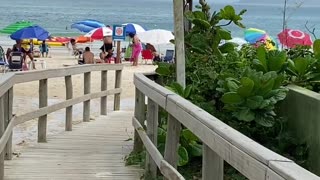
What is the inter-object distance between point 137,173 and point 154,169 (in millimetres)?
609

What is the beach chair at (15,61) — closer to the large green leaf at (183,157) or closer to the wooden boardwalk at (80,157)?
the wooden boardwalk at (80,157)

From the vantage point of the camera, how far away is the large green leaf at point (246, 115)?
516cm

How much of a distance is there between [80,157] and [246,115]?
2.64 metres

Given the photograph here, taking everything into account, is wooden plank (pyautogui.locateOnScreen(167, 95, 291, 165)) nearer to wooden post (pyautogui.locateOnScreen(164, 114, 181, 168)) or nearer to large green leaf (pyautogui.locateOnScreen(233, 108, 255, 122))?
wooden post (pyautogui.locateOnScreen(164, 114, 181, 168))

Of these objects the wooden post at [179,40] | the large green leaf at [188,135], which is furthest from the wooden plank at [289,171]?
the wooden post at [179,40]

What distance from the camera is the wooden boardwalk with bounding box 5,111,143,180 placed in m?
6.39

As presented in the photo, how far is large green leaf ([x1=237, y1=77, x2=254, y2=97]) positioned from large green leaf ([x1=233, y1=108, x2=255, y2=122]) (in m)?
0.15

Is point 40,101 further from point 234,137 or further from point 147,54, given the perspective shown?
point 147,54

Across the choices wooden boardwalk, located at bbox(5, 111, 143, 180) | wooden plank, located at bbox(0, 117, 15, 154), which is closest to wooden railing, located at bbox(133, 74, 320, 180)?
wooden boardwalk, located at bbox(5, 111, 143, 180)

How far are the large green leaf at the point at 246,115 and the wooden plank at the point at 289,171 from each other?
2.66 meters

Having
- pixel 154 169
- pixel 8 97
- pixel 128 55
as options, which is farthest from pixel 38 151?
pixel 128 55

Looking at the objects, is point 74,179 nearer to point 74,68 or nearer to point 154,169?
point 154,169

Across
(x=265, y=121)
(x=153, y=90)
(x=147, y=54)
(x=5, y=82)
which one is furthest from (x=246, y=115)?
(x=147, y=54)

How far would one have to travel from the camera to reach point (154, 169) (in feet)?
19.5
